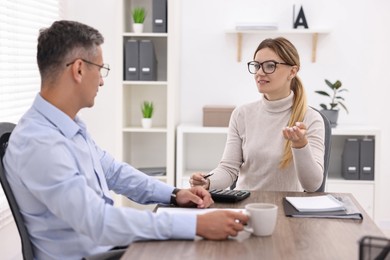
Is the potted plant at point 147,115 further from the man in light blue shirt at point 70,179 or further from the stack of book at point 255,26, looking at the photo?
the man in light blue shirt at point 70,179

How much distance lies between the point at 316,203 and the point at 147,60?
2304 mm

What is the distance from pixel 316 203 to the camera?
187 centimetres

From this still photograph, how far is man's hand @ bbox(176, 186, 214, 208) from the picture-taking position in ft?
5.88

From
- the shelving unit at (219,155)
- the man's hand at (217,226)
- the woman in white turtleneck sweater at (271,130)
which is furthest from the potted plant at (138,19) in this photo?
the man's hand at (217,226)

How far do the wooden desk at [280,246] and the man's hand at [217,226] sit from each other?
0.06ft

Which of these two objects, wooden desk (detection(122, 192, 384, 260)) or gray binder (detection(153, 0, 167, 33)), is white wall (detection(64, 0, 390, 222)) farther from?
wooden desk (detection(122, 192, 384, 260))

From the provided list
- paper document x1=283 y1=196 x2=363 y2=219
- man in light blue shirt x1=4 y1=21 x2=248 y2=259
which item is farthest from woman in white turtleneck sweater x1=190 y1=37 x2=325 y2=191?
man in light blue shirt x1=4 y1=21 x2=248 y2=259

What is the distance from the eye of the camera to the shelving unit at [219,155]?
12.6ft

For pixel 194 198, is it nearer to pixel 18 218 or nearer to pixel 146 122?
pixel 18 218

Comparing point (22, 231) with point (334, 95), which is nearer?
point (22, 231)

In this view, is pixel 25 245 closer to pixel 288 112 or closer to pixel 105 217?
pixel 105 217

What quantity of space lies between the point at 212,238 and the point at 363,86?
3.00m

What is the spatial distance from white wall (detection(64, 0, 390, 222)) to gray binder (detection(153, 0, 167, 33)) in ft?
1.03

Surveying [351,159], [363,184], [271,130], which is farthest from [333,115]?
[271,130]
